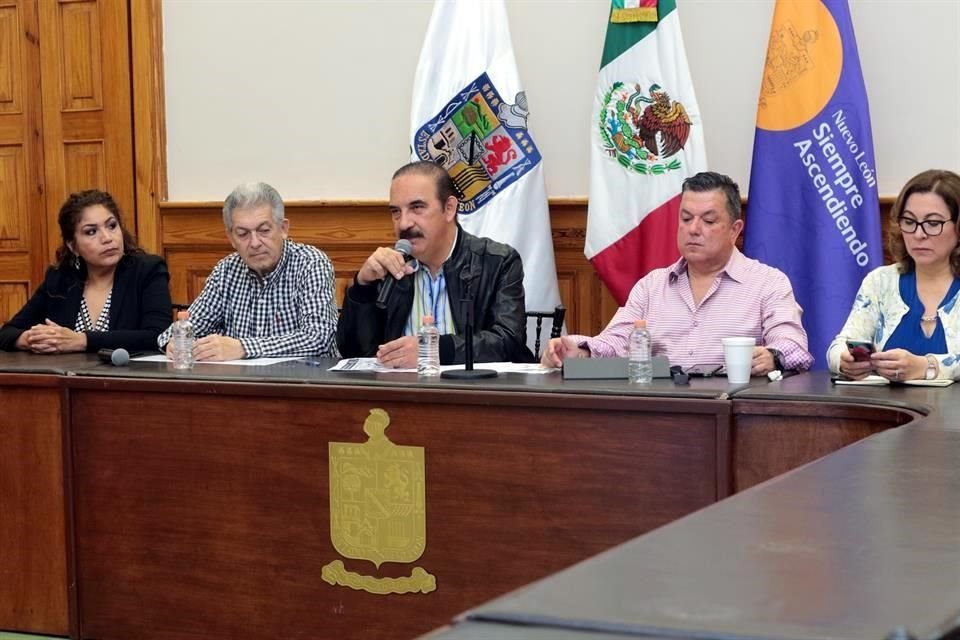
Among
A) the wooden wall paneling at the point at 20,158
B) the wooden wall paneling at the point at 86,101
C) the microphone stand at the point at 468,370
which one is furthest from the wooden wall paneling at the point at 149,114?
the microphone stand at the point at 468,370

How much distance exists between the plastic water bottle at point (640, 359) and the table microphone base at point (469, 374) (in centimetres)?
31

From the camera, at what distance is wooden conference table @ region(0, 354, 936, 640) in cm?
267

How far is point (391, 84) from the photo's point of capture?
4926 mm

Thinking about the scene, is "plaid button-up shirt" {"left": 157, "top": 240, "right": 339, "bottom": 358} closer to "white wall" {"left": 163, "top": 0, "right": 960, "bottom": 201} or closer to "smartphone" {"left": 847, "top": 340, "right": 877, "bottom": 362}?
"white wall" {"left": 163, "top": 0, "right": 960, "bottom": 201}

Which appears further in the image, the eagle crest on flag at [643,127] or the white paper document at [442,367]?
the eagle crest on flag at [643,127]

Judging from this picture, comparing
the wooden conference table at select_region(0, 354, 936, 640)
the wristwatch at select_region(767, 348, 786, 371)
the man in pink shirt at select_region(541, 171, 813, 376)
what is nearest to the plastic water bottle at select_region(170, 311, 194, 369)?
the wooden conference table at select_region(0, 354, 936, 640)

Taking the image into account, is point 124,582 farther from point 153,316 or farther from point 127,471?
point 153,316

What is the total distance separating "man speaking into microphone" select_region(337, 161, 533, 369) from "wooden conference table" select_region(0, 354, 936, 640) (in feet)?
1.09

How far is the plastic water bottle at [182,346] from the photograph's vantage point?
327cm

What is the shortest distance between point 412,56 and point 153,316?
1.55 m

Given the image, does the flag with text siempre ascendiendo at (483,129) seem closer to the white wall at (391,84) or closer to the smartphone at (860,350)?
the white wall at (391,84)

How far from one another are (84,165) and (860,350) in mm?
3526

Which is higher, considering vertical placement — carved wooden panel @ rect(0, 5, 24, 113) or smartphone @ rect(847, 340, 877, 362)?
carved wooden panel @ rect(0, 5, 24, 113)

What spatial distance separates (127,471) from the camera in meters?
3.12
